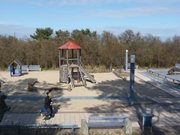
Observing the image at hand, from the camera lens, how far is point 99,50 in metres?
32.8

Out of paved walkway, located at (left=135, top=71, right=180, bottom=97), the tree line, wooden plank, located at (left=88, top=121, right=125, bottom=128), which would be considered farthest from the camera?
the tree line

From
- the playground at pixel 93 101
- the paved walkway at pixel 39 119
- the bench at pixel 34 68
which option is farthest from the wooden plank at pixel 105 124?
the bench at pixel 34 68

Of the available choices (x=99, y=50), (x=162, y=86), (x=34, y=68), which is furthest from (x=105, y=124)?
(x=99, y=50)

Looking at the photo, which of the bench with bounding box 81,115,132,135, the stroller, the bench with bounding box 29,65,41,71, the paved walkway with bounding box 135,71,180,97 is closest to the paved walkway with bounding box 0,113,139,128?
the stroller

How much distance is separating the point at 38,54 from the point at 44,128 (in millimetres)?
23252

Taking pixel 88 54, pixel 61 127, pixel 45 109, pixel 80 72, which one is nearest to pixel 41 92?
pixel 80 72

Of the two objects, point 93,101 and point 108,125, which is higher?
point 108,125

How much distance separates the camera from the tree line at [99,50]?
1280 inches

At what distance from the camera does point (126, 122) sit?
1042 centimetres

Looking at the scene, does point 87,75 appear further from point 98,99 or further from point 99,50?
point 99,50

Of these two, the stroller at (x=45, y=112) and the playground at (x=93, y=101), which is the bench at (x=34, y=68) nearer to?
the playground at (x=93, y=101)

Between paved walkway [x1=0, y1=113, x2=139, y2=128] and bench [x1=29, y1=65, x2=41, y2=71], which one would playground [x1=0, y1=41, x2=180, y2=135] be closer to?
paved walkway [x1=0, y1=113, x2=139, y2=128]

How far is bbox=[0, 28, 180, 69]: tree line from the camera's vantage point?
32500 mm

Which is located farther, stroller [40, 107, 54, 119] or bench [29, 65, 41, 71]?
bench [29, 65, 41, 71]
